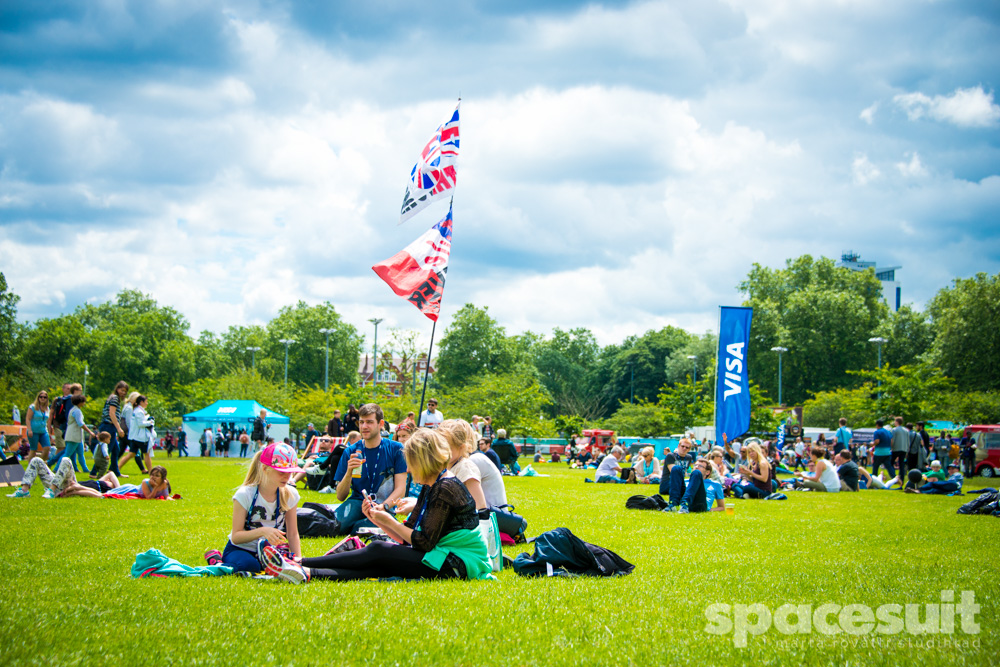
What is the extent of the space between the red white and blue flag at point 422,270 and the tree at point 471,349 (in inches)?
2838

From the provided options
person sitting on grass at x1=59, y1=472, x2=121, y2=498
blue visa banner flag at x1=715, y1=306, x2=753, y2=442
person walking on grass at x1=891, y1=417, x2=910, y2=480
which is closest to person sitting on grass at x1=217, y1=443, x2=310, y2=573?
person sitting on grass at x1=59, y1=472, x2=121, y2=498

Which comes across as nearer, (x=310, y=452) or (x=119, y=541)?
(x=119, y=541)

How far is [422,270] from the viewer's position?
48.5 feet

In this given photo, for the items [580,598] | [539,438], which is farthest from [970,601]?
[539,438]

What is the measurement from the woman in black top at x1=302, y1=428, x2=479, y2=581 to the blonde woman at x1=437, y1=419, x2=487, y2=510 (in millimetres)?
487

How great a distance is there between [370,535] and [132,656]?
4.39 metres

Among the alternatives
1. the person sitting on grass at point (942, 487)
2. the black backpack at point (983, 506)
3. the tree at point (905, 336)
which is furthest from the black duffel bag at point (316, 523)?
the tree at point (905, 336)

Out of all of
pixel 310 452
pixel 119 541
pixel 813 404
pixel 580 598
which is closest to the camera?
pixel 580 598

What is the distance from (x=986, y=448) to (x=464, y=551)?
3260 centimetres

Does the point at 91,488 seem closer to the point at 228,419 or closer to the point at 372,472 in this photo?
the point at 372,472

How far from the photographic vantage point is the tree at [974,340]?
52.6 m

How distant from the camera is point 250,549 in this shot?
5820 millimetres

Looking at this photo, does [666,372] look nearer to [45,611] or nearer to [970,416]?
[970,416]

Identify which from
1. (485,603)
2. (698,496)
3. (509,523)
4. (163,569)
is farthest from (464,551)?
(698,496)
